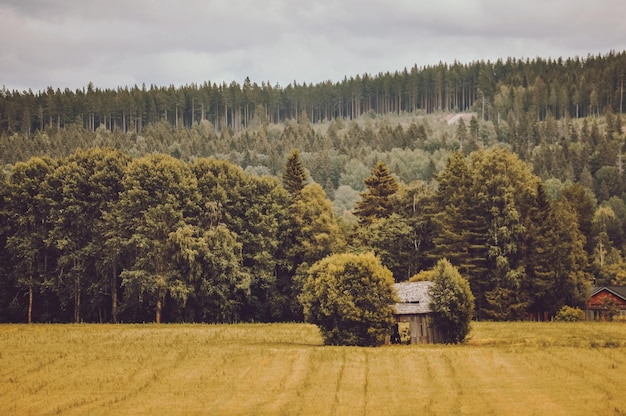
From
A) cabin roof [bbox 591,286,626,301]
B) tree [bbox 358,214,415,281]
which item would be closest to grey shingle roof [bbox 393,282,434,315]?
tree [bbox 358,214,415,281]

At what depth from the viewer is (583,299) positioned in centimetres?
8994

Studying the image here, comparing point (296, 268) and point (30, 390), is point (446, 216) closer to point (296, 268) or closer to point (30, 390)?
point (296, 268)

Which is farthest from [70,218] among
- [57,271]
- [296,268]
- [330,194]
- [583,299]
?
[330,194]

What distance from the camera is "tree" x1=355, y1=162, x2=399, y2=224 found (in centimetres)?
10175

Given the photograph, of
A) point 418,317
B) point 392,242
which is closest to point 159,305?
point 392,242

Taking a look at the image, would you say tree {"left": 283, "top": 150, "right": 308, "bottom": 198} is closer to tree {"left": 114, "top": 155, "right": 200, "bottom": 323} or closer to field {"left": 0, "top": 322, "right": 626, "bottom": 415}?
tree {"left": 114, "top": 155, "right": 200, "bottom": 323}

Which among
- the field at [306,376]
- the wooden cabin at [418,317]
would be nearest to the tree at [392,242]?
the field at [306,376]

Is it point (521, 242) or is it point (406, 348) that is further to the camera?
point (521, 242)

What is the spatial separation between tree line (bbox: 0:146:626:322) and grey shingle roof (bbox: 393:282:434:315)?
74.0ft

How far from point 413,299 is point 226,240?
27.9 m

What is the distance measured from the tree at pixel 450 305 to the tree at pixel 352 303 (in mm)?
3696

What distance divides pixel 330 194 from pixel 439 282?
362 ft

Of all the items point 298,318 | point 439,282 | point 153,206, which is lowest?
point 298,318

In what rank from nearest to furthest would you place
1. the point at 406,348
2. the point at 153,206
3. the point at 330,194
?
the point at 406,348
the point at 153,206
the point at 330,194
